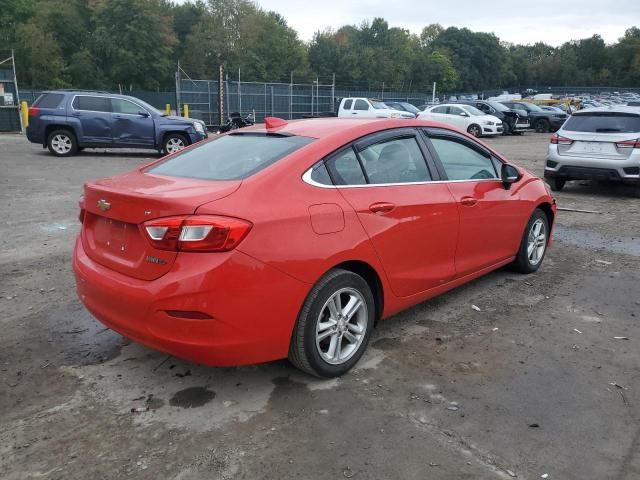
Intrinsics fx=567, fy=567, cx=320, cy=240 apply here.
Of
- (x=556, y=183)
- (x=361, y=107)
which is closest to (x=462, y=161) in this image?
(x=556, y=183)

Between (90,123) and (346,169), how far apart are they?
13.1 metres

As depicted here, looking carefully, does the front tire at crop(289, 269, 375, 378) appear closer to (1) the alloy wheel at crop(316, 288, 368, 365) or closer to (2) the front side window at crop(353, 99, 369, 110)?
(1) the alloy wheel at crop(316, 288, 368, 365)

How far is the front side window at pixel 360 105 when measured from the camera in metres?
26.1

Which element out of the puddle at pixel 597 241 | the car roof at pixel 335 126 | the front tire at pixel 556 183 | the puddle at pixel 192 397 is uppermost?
the car roof at pixel 335 126

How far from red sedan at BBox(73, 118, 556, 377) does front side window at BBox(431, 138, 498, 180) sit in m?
0.02

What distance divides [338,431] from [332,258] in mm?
941

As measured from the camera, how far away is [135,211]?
308cm

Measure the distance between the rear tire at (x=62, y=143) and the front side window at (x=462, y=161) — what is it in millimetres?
12913

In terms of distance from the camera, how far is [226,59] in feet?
238

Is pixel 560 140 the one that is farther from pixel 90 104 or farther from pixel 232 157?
pixel 90 104

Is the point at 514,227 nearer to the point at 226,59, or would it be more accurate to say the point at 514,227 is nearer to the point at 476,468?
the point at 476,468

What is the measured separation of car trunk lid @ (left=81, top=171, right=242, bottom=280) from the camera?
2.97 meters

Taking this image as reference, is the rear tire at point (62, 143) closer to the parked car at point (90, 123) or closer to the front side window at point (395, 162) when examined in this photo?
the parked car at point (90, 123)

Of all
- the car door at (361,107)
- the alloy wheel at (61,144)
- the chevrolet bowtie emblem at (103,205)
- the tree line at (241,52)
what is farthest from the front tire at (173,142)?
the tree line at (241,52)
